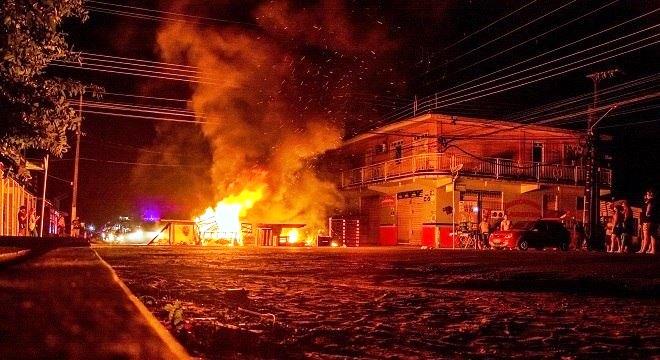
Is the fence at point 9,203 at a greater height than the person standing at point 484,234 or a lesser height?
greater

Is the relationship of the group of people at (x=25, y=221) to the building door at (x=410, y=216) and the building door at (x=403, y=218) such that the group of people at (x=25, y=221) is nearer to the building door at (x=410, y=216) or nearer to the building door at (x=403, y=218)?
the building door at (x=410, y=216)

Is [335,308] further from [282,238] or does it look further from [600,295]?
[282,238]

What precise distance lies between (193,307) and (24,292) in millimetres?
1562

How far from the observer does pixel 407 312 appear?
587 cm

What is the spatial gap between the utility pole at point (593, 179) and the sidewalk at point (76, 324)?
25.3 meters

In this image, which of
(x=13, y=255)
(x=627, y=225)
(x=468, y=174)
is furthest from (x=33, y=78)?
(x=468, y=174)

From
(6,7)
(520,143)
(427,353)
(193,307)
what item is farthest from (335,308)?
(520,143)

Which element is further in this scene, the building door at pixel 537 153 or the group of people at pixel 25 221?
the building door at pixel 537 153

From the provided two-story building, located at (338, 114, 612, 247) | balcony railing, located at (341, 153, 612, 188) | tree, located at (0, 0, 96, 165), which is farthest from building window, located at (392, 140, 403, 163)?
tree, located at (0, 0, 96, 165)

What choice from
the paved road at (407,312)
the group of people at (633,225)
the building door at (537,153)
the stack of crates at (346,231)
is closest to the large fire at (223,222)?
the stack of crates at (346,231)

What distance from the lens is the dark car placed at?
26.9 m

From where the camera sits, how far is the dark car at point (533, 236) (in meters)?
26.9

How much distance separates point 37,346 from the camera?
2.99 metres

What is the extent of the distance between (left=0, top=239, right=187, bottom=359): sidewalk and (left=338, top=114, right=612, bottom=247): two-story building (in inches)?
1083
